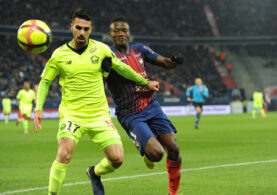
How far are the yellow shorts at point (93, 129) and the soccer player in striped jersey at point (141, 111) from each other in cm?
61

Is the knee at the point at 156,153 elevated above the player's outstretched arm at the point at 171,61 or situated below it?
below

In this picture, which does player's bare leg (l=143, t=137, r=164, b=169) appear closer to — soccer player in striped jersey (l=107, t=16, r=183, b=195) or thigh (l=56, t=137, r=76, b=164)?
soccer player in striped jersey (l=107, t=16, r=183, b=195)

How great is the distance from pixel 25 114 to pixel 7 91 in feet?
45.8

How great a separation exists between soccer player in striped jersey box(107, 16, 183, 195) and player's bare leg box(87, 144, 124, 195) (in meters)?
0.51

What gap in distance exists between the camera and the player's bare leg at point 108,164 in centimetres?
567

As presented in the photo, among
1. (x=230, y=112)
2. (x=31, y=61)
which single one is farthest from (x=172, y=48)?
(x=31, y=61)

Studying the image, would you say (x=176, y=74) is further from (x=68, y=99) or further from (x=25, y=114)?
(x=68, y=99)

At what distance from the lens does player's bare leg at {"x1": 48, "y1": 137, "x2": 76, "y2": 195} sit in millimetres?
5246

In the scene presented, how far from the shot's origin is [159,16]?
165 feet

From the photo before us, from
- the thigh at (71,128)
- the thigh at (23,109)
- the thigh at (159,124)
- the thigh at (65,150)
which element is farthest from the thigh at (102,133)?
the thigh at (23,109)

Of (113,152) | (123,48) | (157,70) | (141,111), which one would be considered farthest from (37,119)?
(157,70)

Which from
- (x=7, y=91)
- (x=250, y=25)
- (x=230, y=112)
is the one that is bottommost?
(x=230, y=112)

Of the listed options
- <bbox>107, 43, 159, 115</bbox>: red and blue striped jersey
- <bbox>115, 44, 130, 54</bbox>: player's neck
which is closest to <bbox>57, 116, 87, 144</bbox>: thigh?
<bbox>107, 43, 159, 115</bbox>: red and blue striped jersey

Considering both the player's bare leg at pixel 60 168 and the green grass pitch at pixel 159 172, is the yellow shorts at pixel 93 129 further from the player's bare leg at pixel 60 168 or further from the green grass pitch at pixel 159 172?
the green grass pitch at pixel 159 172
